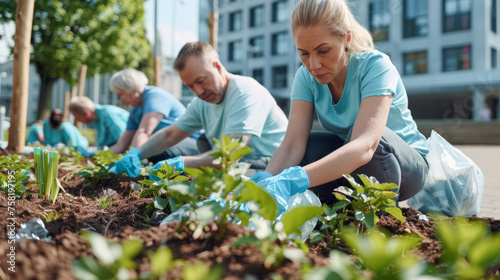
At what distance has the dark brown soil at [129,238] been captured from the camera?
873mm

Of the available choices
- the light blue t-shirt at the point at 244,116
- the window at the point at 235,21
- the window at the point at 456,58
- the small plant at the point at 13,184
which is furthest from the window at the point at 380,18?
the small plant at the point at 13,184

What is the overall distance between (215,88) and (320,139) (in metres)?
0.97

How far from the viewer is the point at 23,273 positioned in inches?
31.9

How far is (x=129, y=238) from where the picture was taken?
3.61ft

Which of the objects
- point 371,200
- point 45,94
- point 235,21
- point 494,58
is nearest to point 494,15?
point 494,58

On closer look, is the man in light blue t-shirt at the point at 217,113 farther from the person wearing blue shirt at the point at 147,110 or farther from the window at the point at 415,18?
the window at the point at 415,18

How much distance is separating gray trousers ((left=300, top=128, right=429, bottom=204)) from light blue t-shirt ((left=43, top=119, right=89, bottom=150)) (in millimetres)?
5468

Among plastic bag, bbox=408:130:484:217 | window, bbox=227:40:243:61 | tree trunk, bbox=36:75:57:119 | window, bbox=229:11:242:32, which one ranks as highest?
window, bbox=229:11:242:32

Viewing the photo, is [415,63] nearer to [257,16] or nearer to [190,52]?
[257,16]

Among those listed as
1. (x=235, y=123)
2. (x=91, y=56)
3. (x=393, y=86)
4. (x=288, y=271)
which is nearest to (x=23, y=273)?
(x=288, y=271)

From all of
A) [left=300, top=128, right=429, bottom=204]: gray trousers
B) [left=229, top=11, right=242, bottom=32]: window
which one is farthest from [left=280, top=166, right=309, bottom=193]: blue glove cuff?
[left=229, top=11, right=242, bottom=32]: window

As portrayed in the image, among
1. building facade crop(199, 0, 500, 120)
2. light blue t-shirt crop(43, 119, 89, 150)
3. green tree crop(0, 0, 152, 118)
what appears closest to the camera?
light blue t-shirt crop(43, 119, 89, 150)

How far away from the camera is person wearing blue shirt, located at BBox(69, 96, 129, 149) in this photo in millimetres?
5758

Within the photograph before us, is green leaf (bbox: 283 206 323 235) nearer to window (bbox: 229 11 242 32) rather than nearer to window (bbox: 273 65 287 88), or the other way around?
window (bbox: 273 65 287 88)
